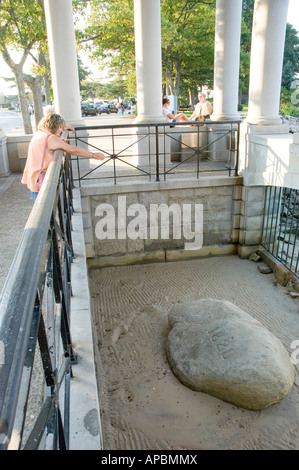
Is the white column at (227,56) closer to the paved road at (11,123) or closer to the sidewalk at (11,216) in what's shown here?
the sidewalk at (11,216)

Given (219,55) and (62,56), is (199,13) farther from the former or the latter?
(62,56)

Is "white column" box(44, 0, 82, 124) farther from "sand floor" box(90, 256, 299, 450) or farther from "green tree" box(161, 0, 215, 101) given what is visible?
"green tree" box(161, 0, 215, 101)

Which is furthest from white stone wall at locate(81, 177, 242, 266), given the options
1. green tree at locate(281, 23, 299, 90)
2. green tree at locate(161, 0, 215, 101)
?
green tree at locate(281, 23, 299, 90)

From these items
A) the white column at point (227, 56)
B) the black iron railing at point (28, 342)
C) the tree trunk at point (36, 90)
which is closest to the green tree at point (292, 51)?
the tree trunk at point (36, 90)

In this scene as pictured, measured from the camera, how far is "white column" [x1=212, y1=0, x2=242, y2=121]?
10422mm

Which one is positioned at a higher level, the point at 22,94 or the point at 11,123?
the point at 22,94

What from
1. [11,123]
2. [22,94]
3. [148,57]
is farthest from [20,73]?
[11,123]

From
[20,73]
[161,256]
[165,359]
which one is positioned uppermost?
[20,73]

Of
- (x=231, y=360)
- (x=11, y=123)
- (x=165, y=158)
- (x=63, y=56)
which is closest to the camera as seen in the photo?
(x=231, y=360)

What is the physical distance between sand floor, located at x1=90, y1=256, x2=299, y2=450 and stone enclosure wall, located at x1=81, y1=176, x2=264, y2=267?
310mm

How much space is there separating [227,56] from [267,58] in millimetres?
2505

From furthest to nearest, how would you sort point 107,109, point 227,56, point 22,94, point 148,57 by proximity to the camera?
point 107,109 → point 22,94 → point 227,56 → point 148,57

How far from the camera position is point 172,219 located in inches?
336

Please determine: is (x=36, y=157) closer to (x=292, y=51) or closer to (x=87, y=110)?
(x=292, y=51)
